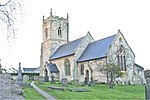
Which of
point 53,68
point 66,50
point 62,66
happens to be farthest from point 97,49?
point 53,68

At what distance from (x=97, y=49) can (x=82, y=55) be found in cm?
423

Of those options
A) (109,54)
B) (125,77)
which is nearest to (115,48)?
(109,54)

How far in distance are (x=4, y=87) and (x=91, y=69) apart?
25.6 meters

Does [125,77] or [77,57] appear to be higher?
[77,57]

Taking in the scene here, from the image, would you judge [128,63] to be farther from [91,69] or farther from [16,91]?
[16,91]

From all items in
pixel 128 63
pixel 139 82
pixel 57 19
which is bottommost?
pixel 139 82

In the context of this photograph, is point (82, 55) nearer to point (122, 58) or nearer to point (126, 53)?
point (122, 58)

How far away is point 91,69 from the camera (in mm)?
44531

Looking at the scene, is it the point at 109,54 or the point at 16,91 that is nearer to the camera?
the point at 16,91

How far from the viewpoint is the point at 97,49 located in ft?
151

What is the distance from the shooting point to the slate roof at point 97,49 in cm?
4320

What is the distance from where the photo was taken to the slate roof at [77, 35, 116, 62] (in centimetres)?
4320

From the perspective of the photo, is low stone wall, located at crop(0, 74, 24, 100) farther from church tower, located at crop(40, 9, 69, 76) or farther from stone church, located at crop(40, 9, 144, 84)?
church tower, located at crop(40, 9, 69, 76)

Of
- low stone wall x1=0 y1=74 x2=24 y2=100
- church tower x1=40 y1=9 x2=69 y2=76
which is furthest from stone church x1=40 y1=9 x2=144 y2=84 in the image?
low stone wall x1=0 y1=74 x2=24 y2=100
